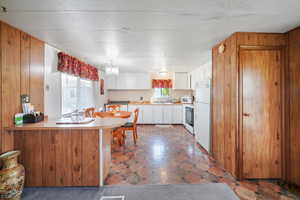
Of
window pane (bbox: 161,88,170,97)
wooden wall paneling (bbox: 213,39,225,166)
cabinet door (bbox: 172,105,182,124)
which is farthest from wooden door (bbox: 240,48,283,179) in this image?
window pane (bbox: 161,88,170,97)

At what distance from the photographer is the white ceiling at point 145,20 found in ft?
4.94

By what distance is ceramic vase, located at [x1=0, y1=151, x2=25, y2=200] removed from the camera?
1536mm

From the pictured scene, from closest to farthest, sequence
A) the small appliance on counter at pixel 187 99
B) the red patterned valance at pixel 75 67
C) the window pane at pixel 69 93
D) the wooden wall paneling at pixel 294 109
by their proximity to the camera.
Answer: the wooden wall paneling at pixel 294 109, the red patterned valance at pixel 75 67, the window pane at pixel 69 93, the small appliance on counter at pixel 187 99

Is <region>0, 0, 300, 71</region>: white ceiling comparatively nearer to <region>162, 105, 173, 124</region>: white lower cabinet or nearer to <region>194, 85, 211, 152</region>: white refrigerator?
<region>194, 85, 211, 152</region>: white refrigerator

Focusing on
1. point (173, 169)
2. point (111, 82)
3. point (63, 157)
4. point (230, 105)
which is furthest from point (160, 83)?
point (63, 157)

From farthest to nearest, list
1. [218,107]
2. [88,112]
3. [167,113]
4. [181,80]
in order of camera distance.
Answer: [181,80], [167,113], [88,112], [218,107]

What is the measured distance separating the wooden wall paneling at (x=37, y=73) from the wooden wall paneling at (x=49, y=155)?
775 mm

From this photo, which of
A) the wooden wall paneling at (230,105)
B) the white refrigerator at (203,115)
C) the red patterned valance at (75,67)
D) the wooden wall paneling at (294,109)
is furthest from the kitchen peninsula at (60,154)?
the wooden wall paneling at (294,109)

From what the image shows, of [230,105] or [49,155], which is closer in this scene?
[49,155]

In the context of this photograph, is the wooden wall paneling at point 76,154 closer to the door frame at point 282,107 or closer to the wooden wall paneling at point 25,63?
the wooden wall paneling at point 25,63

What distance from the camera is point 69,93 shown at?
3.55 metres

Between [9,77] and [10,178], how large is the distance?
1.26 m

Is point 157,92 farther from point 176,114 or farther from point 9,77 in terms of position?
point 9,77

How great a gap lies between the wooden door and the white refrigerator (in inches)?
35.9
